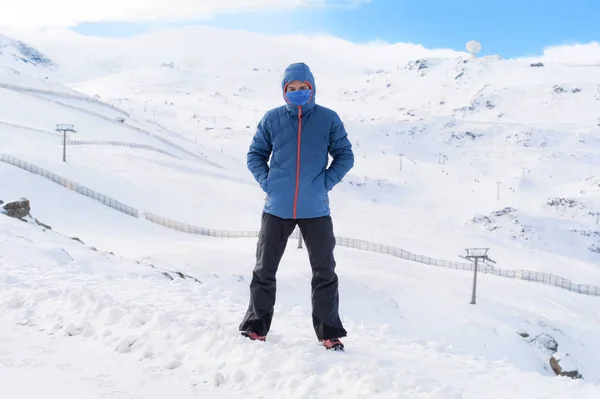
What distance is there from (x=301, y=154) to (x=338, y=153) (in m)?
0.46

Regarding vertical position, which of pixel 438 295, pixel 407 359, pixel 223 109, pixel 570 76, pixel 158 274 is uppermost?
pixel 570 76

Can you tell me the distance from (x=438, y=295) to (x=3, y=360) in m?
23.3

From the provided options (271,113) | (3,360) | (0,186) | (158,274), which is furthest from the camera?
(0,186)

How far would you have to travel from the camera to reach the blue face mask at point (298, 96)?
543cm

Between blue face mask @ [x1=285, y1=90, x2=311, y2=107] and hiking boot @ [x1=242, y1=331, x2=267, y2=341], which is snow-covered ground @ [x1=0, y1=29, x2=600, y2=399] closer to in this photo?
hiking boot @ [x1=242, y1=331, x2=267, y2=341]

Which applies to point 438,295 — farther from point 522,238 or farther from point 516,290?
point 522,238

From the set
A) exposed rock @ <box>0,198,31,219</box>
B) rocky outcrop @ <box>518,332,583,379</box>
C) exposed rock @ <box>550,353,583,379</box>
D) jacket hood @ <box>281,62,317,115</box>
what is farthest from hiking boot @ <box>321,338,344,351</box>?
exposed rock @ <box>550,353,583,379</box>

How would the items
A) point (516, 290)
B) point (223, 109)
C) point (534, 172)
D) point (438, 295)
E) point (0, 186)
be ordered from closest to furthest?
point (438, 295) → point (516, 290) → point (0, 186) → point (534, 172) → point (223, 109)

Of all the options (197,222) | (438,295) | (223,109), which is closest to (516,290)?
(438,295)

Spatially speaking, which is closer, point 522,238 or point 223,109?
point 522,238

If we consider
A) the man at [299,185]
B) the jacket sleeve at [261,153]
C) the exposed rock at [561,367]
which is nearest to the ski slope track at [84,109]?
the exposed rock at [561,367]

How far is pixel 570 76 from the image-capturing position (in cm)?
17025

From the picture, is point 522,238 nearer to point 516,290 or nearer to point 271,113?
point 516,290

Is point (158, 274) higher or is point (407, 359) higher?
point (407, 359)
